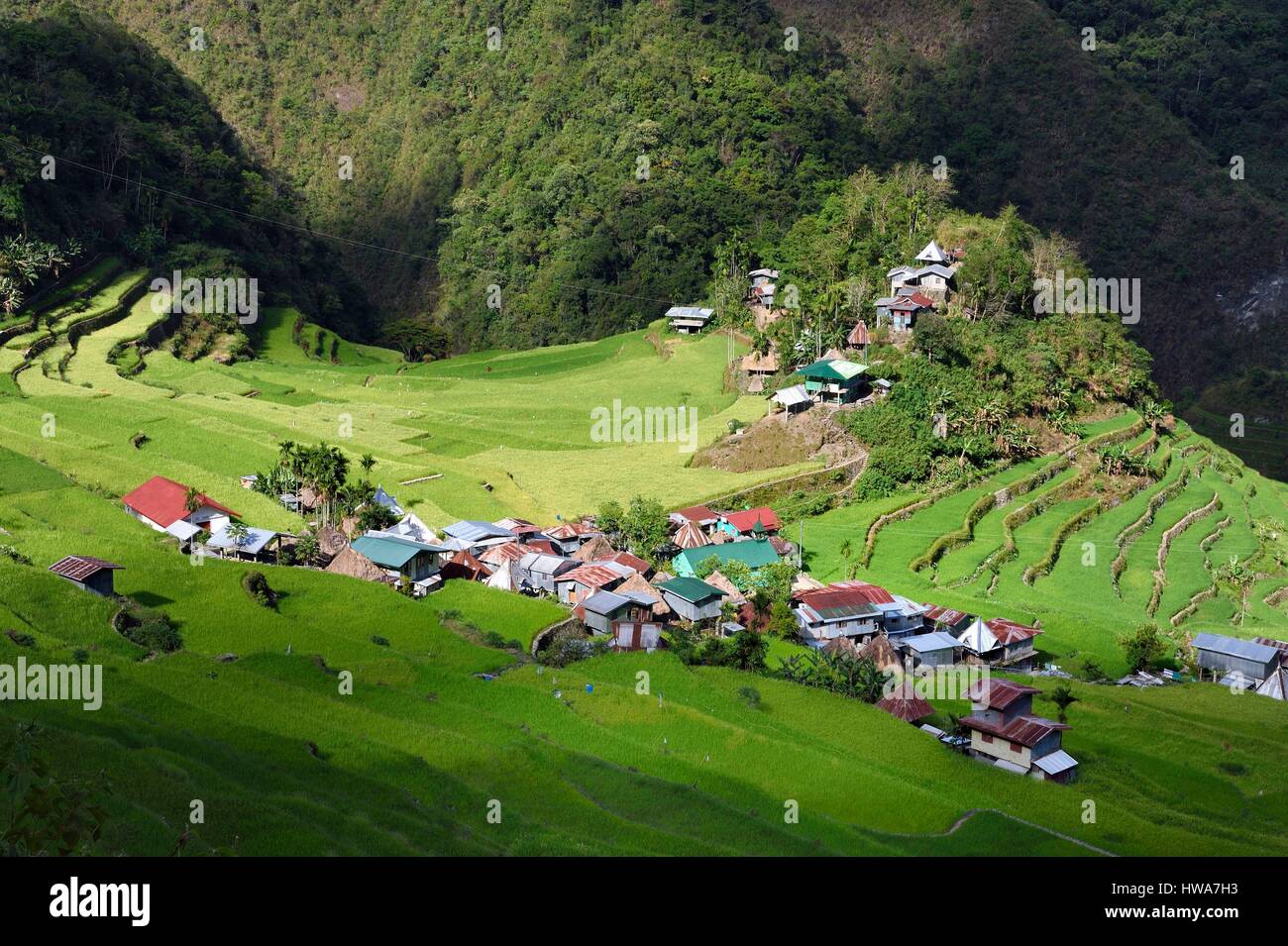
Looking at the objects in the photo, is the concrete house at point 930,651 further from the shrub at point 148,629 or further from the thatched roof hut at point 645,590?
the shrub at point 148,629

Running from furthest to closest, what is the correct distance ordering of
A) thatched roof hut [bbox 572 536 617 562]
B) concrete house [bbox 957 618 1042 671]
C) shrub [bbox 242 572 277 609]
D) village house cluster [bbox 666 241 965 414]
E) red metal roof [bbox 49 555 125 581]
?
village house cluster [bbox 666 241 965 414], thatched roof hut [bbox 572 536 617 562], concrete house [bbox 957 618 1042 671], shrub [bbox 242 572 277 609], red metal roof [bbox 49 555 125 581]

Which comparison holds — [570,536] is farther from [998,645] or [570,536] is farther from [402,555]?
[998,645]

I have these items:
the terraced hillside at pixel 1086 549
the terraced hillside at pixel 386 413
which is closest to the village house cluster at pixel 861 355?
the terraced hillside at pixel 386 413

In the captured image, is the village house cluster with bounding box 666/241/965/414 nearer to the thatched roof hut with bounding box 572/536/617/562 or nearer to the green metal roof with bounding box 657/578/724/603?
the thatched roof hut with bounding box 572/536/617/562

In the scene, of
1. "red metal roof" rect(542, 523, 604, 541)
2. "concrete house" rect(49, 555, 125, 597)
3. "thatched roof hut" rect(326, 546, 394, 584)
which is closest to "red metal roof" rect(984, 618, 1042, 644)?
"red metal roof" rect(542, 523, 604, 541)

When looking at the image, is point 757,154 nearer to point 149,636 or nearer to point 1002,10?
point 1002,10

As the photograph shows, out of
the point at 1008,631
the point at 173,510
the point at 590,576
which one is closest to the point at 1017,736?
the point at 1008,631

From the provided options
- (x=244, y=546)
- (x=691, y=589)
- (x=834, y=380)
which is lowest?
(x=691, y=589)
